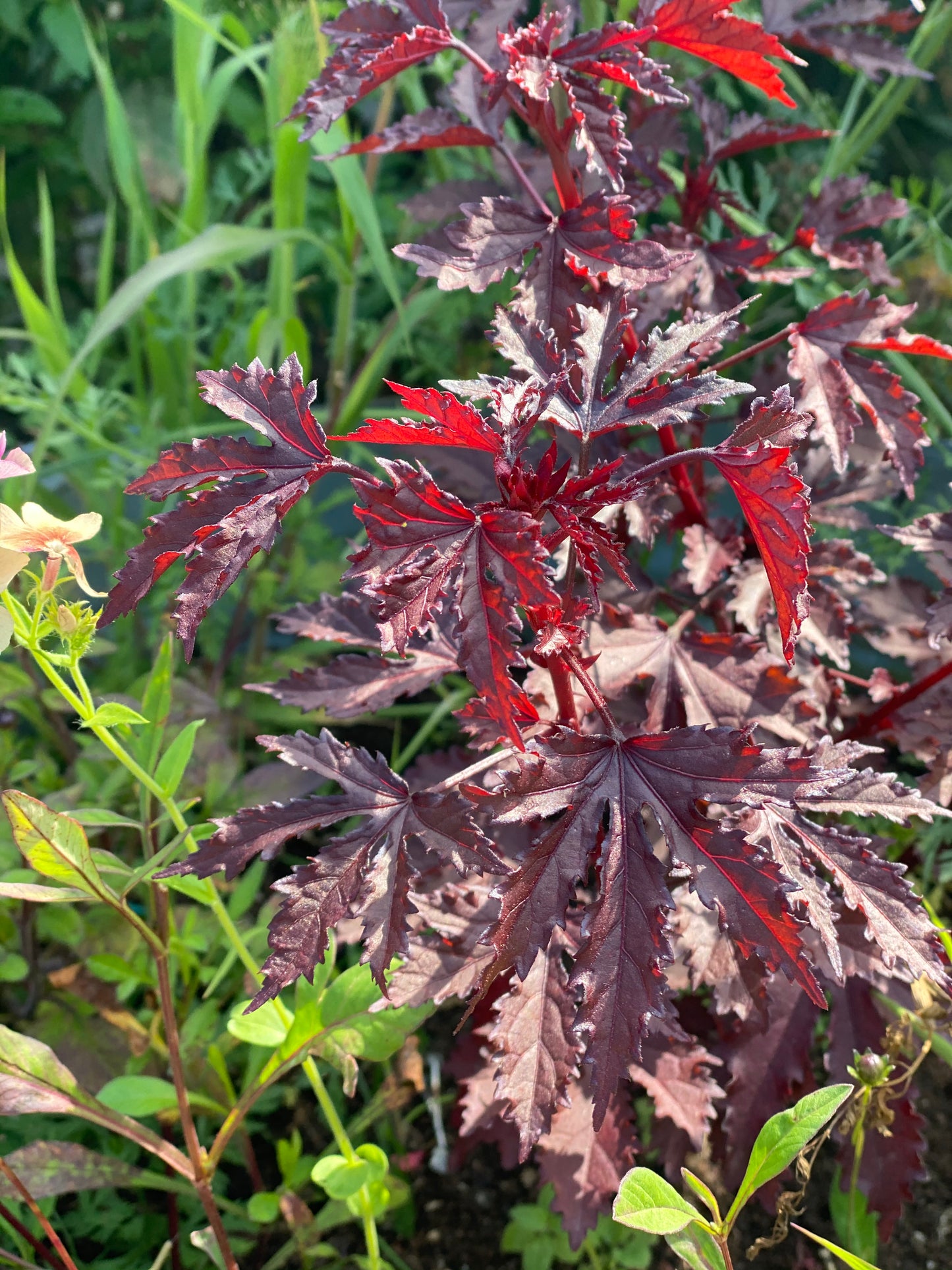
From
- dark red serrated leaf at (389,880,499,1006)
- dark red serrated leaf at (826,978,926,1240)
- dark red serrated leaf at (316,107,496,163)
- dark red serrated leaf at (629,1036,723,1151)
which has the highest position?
dark red serrated leaf at (316,107,496,163)

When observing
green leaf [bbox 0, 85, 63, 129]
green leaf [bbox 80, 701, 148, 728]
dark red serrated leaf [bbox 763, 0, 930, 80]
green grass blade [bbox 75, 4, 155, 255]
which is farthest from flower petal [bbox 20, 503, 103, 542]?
green leaf [bbox 0, 85, 63, 129]

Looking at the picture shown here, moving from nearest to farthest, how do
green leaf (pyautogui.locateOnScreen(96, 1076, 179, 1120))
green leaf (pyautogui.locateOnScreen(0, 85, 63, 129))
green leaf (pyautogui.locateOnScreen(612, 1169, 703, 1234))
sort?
green leaf (pyautogui.locateOnScreen(612, 1169, 703, 1234))
green leaf (pyautogui.locateOnScreen(96, 1076, 179, 1120))
green leaf (pyautogui.locateOnScreen(0, 85, 63, 129))

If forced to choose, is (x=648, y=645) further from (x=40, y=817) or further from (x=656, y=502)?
(x=40, y=817)

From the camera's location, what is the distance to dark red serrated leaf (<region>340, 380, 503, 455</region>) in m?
0.54

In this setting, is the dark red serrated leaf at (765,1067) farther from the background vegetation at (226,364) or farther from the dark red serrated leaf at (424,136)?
the dark red serrated leaf at (424,136)

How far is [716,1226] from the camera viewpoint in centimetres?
55

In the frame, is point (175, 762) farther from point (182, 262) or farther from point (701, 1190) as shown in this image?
point (182, 262)

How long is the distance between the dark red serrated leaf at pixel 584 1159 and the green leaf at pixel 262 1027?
0.74 ft

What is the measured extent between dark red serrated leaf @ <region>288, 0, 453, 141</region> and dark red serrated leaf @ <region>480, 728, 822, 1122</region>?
49cm

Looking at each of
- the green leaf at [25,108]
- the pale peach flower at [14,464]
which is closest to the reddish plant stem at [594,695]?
the pale peach flower at [14,464]

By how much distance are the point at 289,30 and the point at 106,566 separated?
2.45 ft

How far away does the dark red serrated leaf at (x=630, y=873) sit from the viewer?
58cm

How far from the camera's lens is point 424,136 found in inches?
31.3

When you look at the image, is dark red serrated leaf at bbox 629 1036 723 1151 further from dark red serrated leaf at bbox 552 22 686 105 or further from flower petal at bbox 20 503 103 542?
dark red serrated leaf at bbox 552 22 686 105
